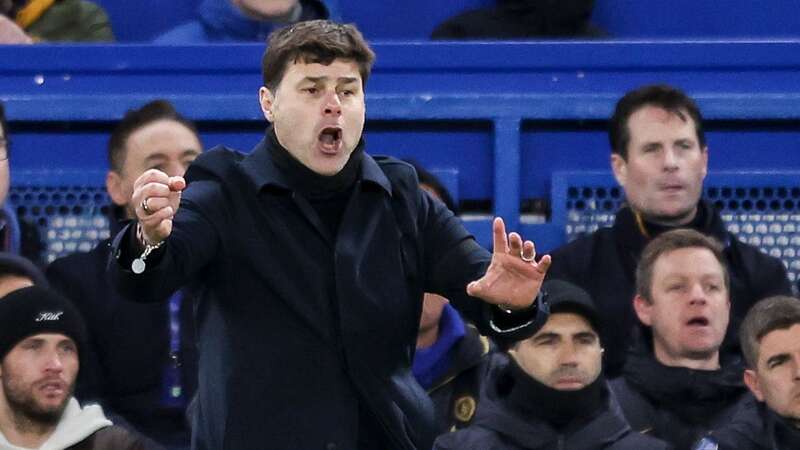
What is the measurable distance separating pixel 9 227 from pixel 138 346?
0.64m

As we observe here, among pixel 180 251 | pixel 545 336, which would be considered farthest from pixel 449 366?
pixel 180 251

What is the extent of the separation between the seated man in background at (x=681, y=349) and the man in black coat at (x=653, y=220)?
0.70ft

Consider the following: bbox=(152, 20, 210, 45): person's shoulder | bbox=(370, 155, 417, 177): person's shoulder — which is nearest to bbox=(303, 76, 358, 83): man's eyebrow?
bbox=(370, 155, 417, 177): person's shoulder

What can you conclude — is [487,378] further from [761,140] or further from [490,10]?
[490,10]

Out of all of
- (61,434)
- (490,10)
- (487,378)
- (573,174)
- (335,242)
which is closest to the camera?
(335,242)

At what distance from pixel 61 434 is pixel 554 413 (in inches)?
54.4

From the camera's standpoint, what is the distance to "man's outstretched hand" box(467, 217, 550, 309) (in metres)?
3.55

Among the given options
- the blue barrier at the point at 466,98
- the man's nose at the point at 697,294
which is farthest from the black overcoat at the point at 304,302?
the blue barrier at the point at 466,98

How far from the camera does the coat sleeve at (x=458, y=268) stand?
3.63 metres

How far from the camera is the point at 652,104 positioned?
5863 millimetres

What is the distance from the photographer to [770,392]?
16.8ft

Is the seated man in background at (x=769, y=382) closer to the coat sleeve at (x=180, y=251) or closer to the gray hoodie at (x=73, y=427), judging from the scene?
the gray hoodie at (x=73, y=427)

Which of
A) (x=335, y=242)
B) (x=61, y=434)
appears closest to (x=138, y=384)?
(x=61, y=434)

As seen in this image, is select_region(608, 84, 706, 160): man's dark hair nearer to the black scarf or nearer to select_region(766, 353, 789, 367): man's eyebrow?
the black scarf
